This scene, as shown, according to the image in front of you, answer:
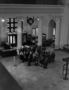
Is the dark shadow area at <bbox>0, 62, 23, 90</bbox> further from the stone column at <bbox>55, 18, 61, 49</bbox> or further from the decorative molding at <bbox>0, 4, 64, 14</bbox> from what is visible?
the stone column at <bbox>55, 18, 61, 49</bbox>

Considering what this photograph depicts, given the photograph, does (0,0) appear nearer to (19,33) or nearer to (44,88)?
(19,33)

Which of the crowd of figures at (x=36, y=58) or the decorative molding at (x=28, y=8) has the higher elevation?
the decorative molding at (x=28, y=8)

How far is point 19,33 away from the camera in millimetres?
21109

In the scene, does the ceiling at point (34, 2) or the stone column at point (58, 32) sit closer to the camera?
the ceiling at point (34, 2)

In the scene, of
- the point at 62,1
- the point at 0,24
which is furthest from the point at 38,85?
the point at 0,24

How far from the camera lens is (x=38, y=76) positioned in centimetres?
1398

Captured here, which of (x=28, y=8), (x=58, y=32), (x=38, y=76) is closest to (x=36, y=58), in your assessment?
(x=38, y=76)

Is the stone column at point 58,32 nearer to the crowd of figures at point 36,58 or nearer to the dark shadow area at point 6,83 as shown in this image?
the crowd of figures at point 36,58

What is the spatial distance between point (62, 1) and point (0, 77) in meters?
21.0

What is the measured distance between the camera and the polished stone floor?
1198 cm

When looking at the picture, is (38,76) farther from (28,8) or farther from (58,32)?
(58,32)

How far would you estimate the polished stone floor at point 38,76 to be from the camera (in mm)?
11977

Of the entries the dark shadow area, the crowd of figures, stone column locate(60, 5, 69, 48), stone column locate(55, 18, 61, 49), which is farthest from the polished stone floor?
the dark shadow area

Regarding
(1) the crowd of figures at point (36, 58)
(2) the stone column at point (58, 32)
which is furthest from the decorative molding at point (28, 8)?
(1) the crowd of figures at point (36, 58)
